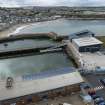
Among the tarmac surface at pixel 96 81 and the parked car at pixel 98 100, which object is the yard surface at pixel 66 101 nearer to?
the parked car at pixel 98 100

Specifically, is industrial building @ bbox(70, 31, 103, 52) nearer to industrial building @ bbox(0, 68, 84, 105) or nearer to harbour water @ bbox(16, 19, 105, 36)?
industrial building @ bbox(0, 68, 84, 105)

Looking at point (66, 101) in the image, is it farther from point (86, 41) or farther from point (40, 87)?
point (86, 41)

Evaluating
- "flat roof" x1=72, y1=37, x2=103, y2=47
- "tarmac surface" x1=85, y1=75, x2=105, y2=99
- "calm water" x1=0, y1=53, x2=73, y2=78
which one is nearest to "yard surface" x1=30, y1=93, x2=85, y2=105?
"tarmac surface" x1=85, y1=75, x2=105, y2=99

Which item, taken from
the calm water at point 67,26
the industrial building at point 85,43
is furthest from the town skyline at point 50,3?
the industrial building at point 85,43

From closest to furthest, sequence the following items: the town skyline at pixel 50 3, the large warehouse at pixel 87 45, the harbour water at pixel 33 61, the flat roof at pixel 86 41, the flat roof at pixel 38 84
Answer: the flat roof at pixel 38 84
the harbour water at pixel 33 61
the large warehouse at pixel 87 45
the flat roof at pixel 86 41
the town skyline at pixel 50 3

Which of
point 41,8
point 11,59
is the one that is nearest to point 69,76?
point 11,59

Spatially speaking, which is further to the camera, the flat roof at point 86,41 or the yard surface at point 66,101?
the flat roof at point 86,41
